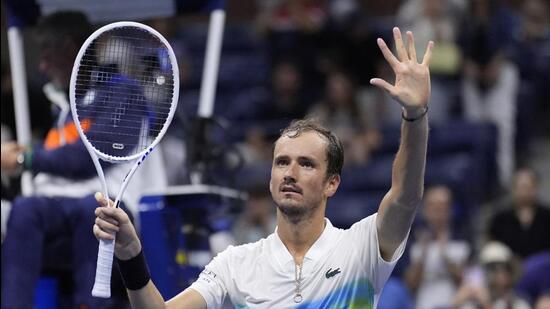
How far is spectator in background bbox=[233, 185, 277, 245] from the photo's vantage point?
39.0 feet

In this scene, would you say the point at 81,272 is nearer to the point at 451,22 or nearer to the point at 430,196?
the point at 430,196

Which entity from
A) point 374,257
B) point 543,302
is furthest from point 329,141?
point 543,302

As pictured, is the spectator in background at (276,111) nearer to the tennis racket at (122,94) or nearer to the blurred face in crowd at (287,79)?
the blurred face in crowd at (287,79)

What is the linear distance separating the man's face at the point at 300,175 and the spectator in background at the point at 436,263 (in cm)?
530

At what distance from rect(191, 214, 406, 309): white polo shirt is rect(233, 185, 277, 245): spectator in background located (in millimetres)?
6029

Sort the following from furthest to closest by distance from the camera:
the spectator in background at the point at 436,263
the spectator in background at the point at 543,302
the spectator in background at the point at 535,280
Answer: the spectator in background at the point at 436,263
the spectator in background at the point at 535,280
the spectator in background at the point at 543,302

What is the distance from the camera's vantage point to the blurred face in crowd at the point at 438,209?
36.8ft

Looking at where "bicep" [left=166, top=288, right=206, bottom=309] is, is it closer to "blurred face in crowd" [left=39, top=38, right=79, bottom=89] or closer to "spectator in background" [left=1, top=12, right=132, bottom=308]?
"spectator in background" [left=1, top=12, right=132, bottom=308]

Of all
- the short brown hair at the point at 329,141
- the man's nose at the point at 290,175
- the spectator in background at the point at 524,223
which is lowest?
the spectator in background at the point at 524,223

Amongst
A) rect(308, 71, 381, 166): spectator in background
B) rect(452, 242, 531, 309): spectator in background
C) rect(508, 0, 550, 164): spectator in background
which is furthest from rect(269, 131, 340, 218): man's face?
rect(508, 0, 550, 164): spectator in background

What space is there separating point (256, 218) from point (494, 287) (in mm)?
2436

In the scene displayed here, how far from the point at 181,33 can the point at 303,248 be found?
35.8 ft

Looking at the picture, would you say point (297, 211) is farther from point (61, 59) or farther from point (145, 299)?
point (61, 59)

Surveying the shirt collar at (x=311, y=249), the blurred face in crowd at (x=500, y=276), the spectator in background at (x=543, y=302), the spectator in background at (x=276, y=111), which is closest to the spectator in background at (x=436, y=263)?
the blurred face in crowd at (x=500, y=276)
